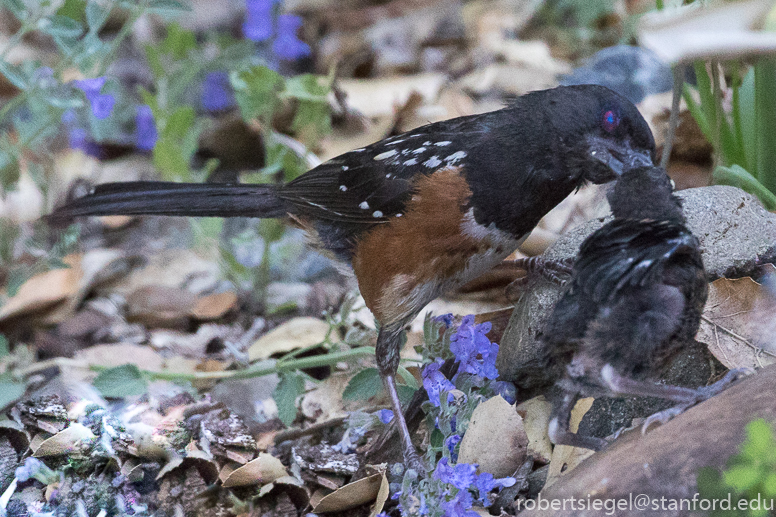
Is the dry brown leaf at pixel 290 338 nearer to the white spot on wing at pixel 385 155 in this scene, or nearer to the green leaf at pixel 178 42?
the white spot on wing at pixel 385 155

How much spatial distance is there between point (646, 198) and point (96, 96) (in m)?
2.40

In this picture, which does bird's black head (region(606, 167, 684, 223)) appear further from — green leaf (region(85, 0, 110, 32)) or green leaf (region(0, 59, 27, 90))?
green leaf (region(0, 59, 27, 90))

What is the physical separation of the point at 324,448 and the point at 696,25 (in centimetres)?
168

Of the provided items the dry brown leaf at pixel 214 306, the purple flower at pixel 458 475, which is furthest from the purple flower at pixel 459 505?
the dry brown leaf at pixel 214 306

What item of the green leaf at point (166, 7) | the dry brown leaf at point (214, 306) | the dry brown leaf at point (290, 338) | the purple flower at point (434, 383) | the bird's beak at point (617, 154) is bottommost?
the dry brown leaf at point (214, 306)

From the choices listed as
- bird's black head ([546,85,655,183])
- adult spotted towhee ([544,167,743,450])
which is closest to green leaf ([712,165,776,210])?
bird's black head ([546,85,655,183])

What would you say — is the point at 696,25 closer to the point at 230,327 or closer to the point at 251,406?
the point at 251,406

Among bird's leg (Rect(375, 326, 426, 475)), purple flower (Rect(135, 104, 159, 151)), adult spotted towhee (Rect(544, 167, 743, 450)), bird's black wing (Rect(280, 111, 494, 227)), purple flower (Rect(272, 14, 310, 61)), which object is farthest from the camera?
purple flower (Rect(135, 104, 159, 151))

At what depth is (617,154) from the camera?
2111 mm

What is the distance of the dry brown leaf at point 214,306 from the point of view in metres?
3.48

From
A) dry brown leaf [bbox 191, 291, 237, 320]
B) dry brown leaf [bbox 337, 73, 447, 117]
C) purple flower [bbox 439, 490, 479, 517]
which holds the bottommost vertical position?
dry brown leaf [bbox 191, 291, 237, 320]

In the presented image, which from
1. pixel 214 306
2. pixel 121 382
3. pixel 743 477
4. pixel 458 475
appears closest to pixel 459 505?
pixel 458 475

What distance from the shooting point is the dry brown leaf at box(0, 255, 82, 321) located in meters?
3.39

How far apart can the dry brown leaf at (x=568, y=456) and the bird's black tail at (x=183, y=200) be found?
1398 mm
